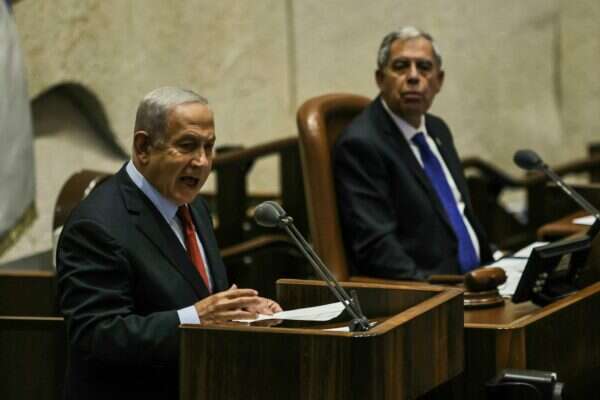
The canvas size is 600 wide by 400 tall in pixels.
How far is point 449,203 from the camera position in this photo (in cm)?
468

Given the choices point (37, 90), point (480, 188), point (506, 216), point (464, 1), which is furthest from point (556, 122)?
point (37, 90)

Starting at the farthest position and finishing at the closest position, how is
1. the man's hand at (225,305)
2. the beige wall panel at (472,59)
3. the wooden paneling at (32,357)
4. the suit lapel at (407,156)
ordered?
the beige wall panel at (472,59), the suit lapel at (407,156), the wooden paneling at (32,357), the man's hand at (225,305)

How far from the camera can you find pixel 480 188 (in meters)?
6.43

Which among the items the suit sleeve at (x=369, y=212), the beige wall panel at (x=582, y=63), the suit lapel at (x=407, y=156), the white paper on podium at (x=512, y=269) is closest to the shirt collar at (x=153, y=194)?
the white paper on podium at (x=512, y=269)

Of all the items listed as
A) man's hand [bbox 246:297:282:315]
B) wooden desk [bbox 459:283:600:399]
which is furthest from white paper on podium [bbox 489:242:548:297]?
man's hand [bbox 246:297:282:315]

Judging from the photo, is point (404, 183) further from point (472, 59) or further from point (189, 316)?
point (472, 59)

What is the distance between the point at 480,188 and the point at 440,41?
5.40 feet

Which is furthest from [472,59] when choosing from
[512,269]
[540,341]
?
[540,341]

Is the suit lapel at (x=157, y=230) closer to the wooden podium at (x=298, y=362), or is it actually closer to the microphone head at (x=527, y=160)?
the wooden podium at (x=298, y=362)

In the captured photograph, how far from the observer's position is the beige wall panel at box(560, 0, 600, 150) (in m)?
8.48

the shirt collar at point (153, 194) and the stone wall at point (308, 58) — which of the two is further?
the stone wall at point (308, 58)

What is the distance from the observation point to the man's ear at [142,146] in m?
3.13

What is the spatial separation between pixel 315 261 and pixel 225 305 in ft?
0.69

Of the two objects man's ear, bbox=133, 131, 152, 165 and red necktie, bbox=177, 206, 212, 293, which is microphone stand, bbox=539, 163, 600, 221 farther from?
man's ear, bbox=133, 131, 152, 165
